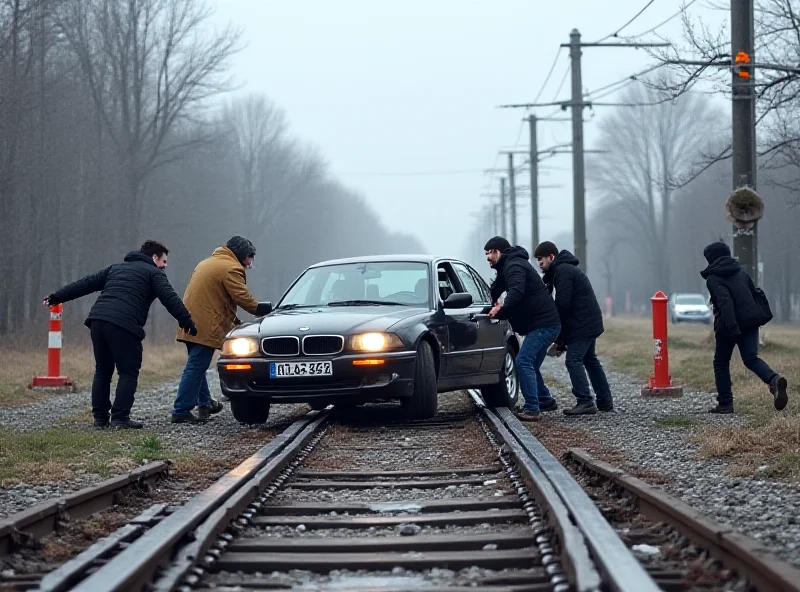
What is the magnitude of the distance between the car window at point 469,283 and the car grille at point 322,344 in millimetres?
2621

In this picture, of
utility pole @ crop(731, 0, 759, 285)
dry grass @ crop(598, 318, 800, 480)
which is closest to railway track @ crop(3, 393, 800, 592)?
dry grass @ crop(598, 318, 800, 480)

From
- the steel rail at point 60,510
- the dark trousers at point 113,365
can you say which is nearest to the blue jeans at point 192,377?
the dark trousers at point 113,365

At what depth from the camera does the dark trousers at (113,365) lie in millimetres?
11227

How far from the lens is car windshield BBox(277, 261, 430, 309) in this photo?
1168 cm

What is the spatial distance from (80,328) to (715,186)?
49953 millimetres

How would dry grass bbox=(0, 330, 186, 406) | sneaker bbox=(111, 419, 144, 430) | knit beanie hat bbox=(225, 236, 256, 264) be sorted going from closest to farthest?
sneaker bbox=(111, 419, 144, 430), knit beanie hat bbox=(225, 236, 256, 264), dry grass bbox=(0, 330, 186, 406)

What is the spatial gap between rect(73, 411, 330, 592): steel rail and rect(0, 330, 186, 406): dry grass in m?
8.93

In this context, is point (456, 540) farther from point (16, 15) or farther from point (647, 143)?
point (647, 143)

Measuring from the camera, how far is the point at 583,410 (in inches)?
484

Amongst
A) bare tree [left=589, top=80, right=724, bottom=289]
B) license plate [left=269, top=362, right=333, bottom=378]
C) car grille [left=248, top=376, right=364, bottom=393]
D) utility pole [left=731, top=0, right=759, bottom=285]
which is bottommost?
car grille [left=248, top=376, right=364, bottom=393]

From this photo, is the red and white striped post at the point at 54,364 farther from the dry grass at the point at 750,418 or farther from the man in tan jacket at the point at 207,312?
the dry grass at the point at 750,418

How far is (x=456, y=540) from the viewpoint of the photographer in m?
5.30

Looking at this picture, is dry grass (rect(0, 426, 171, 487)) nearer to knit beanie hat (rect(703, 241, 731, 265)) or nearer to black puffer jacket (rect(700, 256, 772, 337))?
black puffer jacket (rect(700, 256, 772, 337))

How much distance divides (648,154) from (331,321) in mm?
76133
